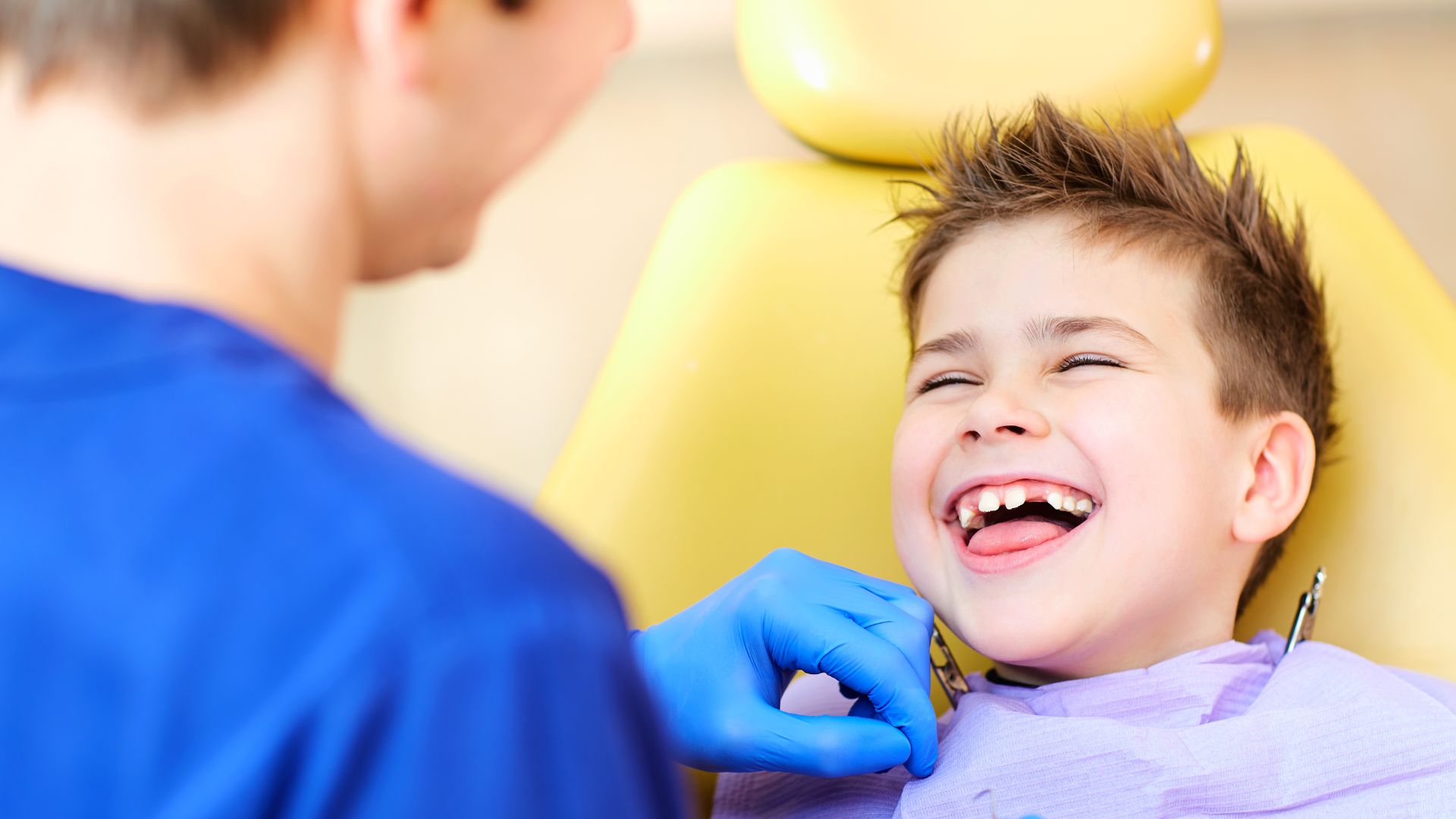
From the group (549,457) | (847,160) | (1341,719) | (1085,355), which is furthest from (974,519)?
(549,457)

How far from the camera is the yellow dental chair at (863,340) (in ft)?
3.49

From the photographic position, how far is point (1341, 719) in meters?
0.82

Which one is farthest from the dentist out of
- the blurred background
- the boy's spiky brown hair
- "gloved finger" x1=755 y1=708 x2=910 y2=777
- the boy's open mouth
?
the blurred background

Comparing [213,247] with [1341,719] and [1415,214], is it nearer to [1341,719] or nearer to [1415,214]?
[1341,719]

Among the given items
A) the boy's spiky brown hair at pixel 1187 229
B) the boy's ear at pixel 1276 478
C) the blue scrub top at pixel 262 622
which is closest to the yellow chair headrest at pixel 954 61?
the boy's spiky brown hair at pixel 1187 229

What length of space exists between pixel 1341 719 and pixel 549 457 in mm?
1319

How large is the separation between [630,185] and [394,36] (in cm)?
170

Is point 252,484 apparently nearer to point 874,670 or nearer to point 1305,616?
point 874,670

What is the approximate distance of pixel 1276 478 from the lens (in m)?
0.98

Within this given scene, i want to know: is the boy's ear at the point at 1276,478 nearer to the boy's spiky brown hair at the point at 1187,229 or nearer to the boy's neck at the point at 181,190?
the boy's spiky brown hair at the point at 1187,229

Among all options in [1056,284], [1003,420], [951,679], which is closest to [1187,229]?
[1056,284]

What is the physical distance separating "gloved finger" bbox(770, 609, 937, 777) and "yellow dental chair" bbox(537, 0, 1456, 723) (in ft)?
0.64

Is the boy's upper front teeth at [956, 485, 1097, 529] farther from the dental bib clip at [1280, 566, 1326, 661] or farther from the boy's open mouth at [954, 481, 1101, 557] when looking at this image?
the dental bib clip at [1280, 566, 1326, 661]

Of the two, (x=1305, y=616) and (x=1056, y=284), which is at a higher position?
(x=1056, y=284)
